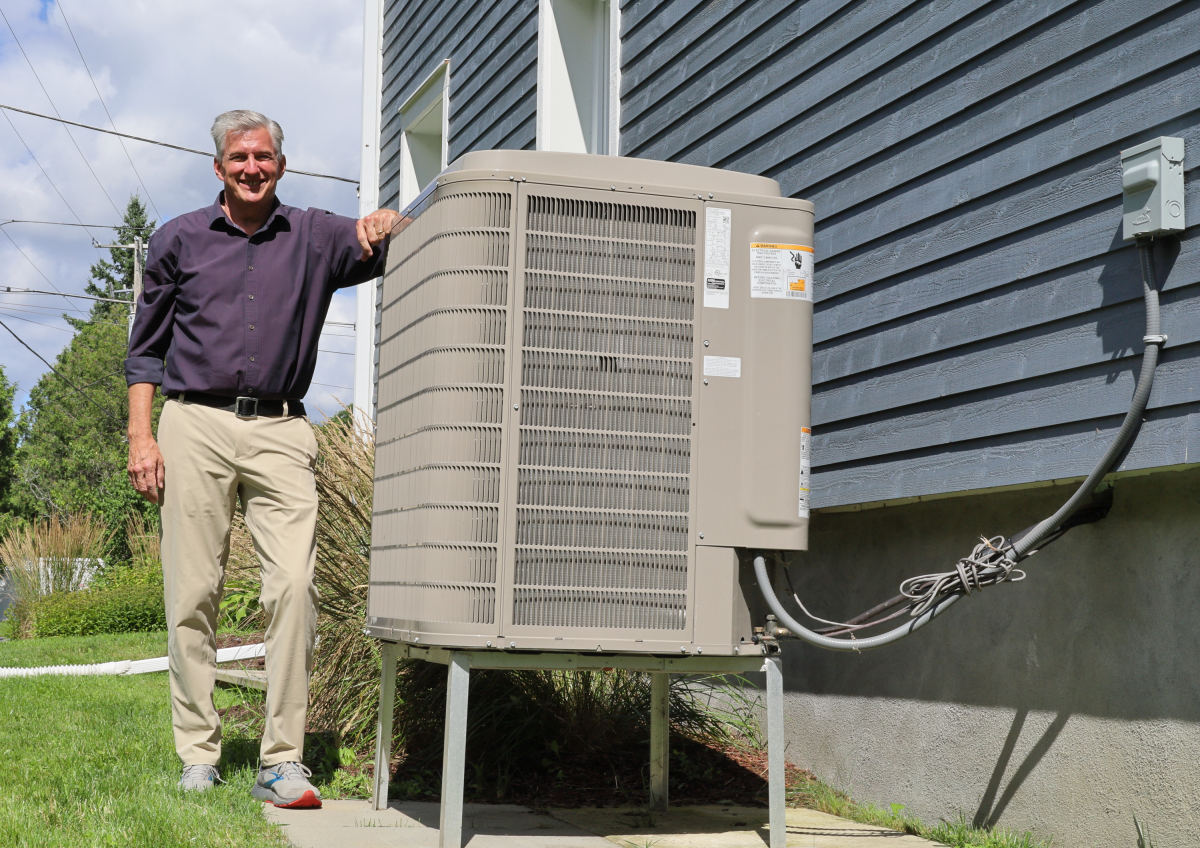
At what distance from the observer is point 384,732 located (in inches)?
128

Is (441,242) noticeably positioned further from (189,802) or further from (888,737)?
(888,737)

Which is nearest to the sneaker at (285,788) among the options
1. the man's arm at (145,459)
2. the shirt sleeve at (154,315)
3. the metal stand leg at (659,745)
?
the man's arm at (145,459)

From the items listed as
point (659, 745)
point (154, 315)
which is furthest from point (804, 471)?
point (154, 315)

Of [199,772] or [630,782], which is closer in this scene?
[199,772]

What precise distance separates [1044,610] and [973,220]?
43.8 inches

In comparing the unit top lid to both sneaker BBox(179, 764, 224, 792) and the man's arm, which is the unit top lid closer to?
the man's arm

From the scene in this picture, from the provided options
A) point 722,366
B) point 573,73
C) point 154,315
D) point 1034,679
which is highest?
point 573,73

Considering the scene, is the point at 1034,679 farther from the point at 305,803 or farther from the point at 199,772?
the point at 199,772

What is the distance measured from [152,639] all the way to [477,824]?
927 centimetres

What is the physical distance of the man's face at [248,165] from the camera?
3379 mm

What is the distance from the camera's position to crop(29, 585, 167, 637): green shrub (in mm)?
13414

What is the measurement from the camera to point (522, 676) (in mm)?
3836

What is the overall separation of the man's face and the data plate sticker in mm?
1504

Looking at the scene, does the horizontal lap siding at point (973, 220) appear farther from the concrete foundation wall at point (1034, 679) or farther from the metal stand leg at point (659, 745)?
the metal stand leg at point (659, 745)
